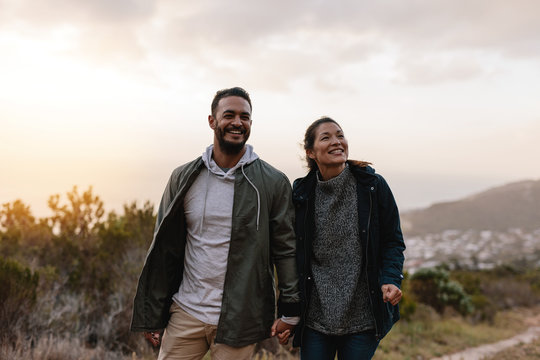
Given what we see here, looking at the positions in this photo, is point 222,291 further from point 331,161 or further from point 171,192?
point 331,161

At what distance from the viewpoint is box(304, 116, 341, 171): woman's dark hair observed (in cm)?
289

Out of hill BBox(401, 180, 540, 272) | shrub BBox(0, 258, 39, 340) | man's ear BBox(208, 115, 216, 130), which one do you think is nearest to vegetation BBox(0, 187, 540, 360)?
shrub BBox(0, 258, 39, 340)

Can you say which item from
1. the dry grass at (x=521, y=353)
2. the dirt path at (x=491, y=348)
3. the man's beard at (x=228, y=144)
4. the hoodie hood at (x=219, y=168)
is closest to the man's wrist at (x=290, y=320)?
the hoodie hood at (x=219, y=168)

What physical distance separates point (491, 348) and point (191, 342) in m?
8.76

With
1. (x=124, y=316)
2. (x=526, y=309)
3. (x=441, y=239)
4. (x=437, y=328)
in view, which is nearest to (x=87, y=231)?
(x=124, y=316)

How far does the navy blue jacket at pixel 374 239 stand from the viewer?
2.58 meters

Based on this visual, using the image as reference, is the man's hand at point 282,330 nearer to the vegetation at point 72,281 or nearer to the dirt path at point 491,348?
the vegetation at point 72,281

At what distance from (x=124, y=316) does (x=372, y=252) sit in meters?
4.54

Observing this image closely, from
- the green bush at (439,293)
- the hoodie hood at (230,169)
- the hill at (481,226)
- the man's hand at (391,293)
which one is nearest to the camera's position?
the man's hand at (391,293)

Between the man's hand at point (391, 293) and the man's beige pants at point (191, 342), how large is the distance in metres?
0.90

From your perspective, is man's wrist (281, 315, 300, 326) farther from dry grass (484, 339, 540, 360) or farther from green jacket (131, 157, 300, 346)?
dry grass (484, 339, 540, 360)

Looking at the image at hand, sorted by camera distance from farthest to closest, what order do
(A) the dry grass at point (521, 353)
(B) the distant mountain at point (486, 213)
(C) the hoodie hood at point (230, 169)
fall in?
(B) the distant mountain at point (486, 213), (A) the dry grass at point (521, 353), (C) the hoodie hood at point (230, 169)

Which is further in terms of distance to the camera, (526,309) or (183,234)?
(526,309)

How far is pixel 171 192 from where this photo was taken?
9.32 feet
